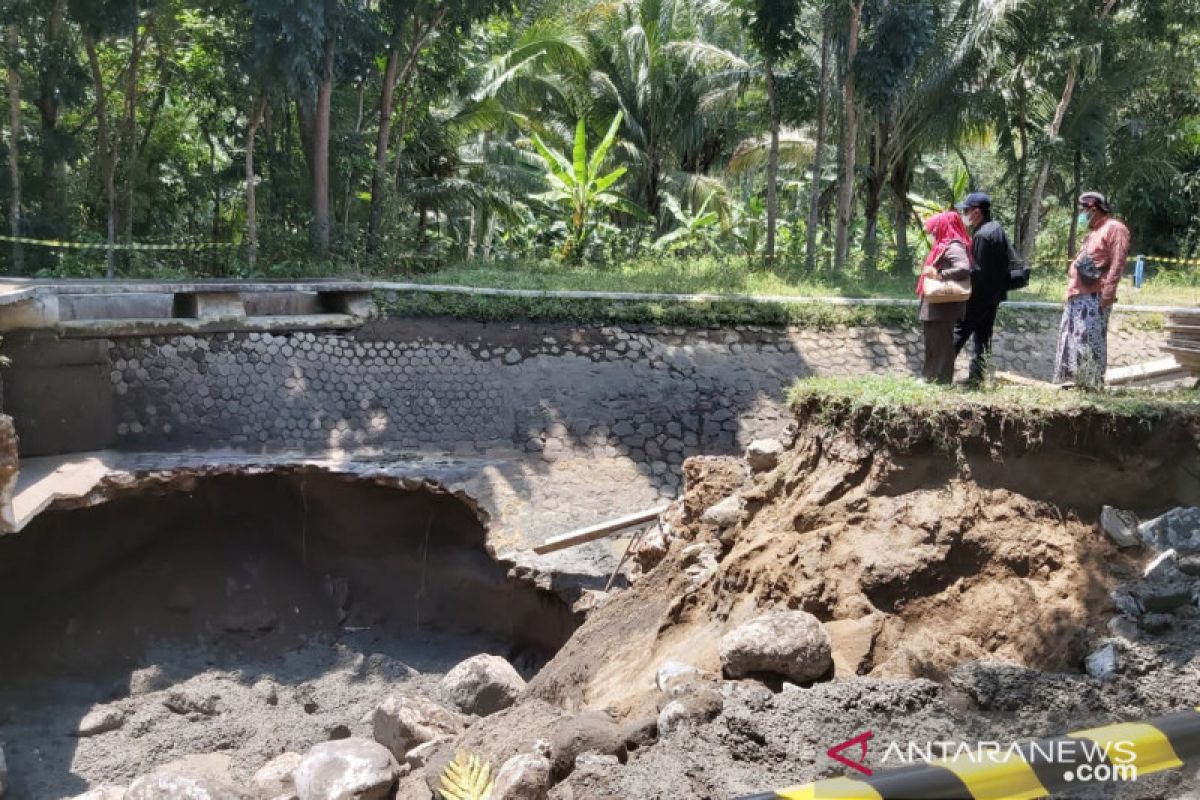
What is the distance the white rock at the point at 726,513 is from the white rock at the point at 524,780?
294 cm

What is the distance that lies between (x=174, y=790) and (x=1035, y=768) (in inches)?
244

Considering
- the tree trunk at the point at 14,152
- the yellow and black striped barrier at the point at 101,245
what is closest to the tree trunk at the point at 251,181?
the yellow and black striped barrier at the point at 101,245

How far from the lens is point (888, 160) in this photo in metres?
19.5

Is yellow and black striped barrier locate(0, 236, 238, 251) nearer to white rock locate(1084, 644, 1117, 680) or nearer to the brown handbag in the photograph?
the brown handbag

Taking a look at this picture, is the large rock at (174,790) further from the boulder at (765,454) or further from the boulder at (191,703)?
the boulder at (765,454)

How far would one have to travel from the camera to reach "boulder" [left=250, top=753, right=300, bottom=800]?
7543 mm

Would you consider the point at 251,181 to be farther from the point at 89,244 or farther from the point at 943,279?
the point at 943,279

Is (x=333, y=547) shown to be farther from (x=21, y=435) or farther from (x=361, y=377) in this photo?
(x=21, y=435)

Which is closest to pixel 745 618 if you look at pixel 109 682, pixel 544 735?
pixel 544 735

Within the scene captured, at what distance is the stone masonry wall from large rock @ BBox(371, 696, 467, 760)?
5515 millimetres

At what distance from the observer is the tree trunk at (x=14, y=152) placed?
580 inches

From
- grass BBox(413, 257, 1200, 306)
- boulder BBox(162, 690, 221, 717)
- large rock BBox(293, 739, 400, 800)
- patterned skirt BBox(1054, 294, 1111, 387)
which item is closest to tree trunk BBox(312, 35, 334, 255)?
grass BBox(413, 257, 1200, 306)

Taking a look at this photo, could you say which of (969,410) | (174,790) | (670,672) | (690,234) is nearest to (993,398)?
(969,410)

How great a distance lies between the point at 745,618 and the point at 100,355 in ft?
30.8
